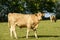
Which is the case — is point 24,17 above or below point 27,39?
above

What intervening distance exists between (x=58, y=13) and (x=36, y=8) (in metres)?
26.7

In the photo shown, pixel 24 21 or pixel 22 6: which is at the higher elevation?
pixel 24 21

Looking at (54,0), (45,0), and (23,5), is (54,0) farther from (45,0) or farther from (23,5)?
(23,5)

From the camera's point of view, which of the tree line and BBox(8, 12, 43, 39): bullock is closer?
BBox(8, 12, 43, 39): bullock

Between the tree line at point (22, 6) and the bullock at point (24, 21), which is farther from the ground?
the bullock at point (24, 21)

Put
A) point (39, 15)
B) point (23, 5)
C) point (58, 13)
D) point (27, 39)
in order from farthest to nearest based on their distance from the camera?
1. point (58, 13)
2. point (23, 5)
3. point (39, 15)
4. point (27, 39)

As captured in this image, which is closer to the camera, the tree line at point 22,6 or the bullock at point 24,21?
the bullock at point 24,21

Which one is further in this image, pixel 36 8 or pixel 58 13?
pixel 58 13

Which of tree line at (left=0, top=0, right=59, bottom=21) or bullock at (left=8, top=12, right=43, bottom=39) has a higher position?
bullock at (left=8, top=12, right=43, bottom=39)

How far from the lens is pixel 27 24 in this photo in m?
14.8

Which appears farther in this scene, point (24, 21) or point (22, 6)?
point (22, 6)

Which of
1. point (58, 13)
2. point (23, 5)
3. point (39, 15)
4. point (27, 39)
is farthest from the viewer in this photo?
point (58, 13)

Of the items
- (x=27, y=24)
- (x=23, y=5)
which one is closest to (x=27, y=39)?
(x=27, y=24)

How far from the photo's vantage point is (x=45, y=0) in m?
54.5
